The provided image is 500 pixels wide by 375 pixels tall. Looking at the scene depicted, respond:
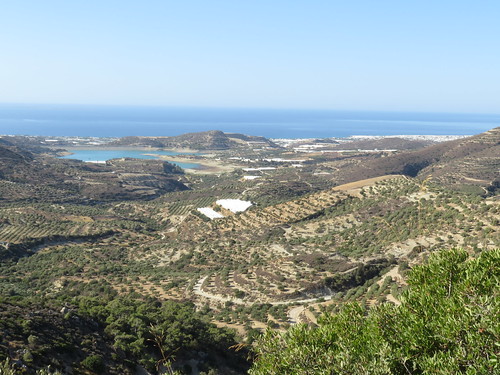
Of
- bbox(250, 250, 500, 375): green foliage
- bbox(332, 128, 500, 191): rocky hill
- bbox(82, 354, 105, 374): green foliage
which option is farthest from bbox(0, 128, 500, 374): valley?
bbox(250, 250, 500, 375): green foliage

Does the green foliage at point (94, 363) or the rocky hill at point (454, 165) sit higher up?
the green foliage at point (94, 363)

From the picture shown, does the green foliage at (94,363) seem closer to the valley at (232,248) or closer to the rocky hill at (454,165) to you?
the valley at (232,248)

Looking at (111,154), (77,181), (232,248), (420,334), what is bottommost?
(111,154)

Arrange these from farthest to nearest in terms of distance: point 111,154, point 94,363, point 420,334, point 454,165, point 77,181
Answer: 1. point 111,154
2. point 77,181
3. point 454,165
4. point 94,363
5. point 420,334

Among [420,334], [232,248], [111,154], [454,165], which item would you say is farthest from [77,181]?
[420,334]

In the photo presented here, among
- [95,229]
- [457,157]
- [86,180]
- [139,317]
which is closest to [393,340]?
[139,317]

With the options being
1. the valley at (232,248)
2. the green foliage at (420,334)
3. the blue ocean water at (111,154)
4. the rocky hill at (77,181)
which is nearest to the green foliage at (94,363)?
the valley at (232,248)

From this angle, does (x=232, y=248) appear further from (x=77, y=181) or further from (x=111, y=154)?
(x=111, y=154)

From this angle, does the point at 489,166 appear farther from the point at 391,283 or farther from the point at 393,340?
the point at 393,340
